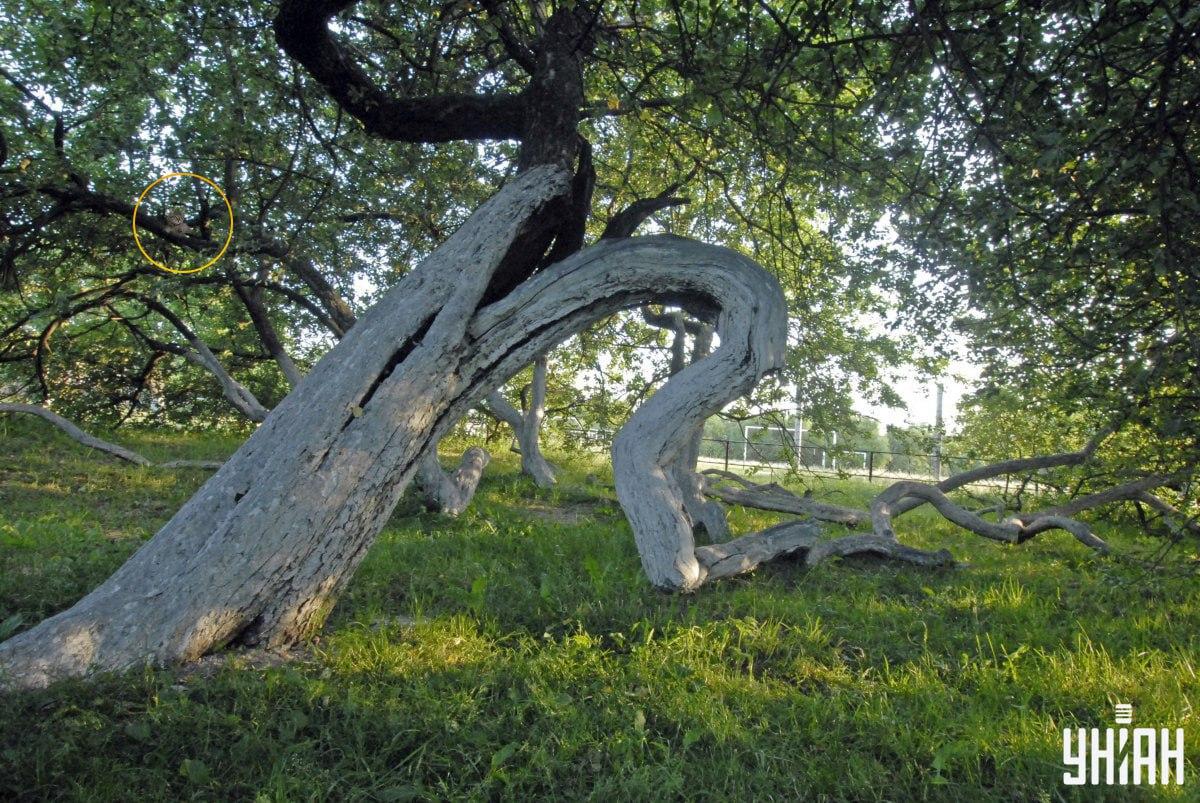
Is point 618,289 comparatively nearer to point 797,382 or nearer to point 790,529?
point 790,529

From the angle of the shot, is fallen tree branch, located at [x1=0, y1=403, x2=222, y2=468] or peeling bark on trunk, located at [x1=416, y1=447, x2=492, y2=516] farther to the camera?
fallen tree branch, located at [x1=0, y1=403, x2=222, y2=468]

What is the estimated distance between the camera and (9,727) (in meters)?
2.76

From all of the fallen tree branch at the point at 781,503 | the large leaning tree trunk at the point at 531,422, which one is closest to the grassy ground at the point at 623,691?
the fallen tree branch at the point at 781,503

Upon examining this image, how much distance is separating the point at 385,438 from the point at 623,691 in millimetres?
1936

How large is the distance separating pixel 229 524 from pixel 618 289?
109 inches

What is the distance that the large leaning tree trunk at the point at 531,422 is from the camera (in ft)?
38.9

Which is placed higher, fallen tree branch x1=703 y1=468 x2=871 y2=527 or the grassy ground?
fallen tree branch x1=703 y1=468 x2=871 y2=527

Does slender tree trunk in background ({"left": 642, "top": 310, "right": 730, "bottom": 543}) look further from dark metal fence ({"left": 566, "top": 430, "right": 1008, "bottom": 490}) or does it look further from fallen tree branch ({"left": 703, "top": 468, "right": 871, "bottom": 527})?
dark metal fence ({"left": 566, "top": 430, "right": 1008, "bottom": 490})

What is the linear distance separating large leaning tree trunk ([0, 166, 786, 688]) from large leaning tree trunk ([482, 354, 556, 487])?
7026 mm

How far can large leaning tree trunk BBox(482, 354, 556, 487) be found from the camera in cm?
1184

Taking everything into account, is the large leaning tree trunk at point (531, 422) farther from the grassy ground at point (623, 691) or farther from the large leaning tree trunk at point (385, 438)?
the large leaning tree trunk at point (385, 438)

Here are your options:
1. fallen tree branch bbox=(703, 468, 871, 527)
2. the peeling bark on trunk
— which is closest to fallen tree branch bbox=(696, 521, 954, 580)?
fallen tree branch bbox=(703, 468, 871, 527)

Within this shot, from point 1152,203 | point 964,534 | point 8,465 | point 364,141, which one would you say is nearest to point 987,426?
point 964,534

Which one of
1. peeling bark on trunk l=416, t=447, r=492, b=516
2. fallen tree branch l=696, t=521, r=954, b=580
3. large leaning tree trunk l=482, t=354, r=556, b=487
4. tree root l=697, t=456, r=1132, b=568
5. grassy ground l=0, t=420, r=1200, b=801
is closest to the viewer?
grassy ground l=0, t=420, r=1200, b=801
